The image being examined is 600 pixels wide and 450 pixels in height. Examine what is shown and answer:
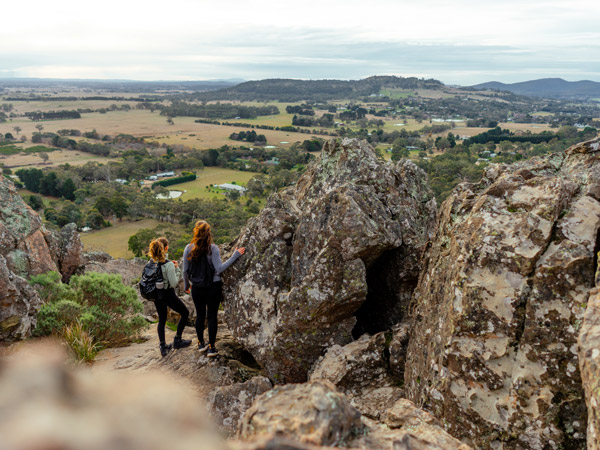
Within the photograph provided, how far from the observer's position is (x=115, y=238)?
65.6m

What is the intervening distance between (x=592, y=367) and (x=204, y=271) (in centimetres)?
692

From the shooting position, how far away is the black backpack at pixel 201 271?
8.84 metres

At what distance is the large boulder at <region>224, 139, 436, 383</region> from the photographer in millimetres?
8789

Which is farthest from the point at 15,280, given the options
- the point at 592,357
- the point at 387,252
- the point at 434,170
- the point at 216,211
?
the point at 434,170

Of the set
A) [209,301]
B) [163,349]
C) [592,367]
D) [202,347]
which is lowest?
[163,349]

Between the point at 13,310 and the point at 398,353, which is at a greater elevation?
the point at 13,310

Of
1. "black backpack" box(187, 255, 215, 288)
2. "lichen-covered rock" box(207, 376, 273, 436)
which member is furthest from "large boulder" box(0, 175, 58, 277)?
"lichen-covered rock" box(207, 376, 273, 436)

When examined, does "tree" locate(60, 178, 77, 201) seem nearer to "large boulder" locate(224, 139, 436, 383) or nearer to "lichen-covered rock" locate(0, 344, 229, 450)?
"large boulder" locate(224, 139, 436, 383)

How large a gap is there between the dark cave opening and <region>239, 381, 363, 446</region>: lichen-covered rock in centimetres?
637

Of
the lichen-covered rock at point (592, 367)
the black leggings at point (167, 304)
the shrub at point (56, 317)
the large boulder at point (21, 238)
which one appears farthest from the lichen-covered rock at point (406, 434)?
the large boulder at point (21, 238)

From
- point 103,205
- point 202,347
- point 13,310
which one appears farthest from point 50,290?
point 103,205

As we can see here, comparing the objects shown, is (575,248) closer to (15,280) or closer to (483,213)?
(483,213)

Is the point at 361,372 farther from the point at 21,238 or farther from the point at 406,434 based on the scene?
the point at 21,238

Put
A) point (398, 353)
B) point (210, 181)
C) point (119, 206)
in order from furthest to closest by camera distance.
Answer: point (210, 181) < point (119, 206) < point (398, 353)
